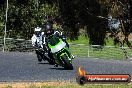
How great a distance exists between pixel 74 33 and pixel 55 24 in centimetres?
279

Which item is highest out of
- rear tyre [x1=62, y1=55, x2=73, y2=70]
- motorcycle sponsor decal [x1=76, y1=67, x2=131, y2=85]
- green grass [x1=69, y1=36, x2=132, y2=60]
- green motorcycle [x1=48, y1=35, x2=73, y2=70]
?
motorcycle sponsor decal [x1=76, y1=67, x2=131, y2=85]

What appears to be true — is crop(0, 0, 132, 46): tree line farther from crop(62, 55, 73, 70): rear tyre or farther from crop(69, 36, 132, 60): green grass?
crop(62, 55, 73, 70): rear tyre

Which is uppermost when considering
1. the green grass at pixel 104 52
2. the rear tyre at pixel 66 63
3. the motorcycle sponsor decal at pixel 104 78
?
the motorcycle sponsor decal at pixel 104 78

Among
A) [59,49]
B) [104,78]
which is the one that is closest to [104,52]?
[59,49]

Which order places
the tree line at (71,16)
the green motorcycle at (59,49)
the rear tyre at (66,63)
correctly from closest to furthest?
the green motorcycle at (59,49)
the rear tyre at (66,63)
the tree line at (71,16)

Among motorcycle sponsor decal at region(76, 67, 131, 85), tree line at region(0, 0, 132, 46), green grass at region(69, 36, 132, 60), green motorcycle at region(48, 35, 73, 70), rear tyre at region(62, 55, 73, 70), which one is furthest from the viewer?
tree line at region(0, 0, 132, 46)

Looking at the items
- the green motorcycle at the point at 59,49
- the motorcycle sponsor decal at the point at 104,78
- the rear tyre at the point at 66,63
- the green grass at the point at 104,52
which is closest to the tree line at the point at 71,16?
the green grass at the point at 104,52

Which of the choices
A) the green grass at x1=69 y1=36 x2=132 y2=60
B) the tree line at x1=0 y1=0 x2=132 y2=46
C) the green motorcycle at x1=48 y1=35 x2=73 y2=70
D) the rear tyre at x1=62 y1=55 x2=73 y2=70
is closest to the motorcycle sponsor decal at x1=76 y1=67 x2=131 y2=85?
the green motorcycle at x1=48 y1=35 x2=73 y2=70

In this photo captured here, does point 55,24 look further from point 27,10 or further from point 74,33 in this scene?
point 27,10

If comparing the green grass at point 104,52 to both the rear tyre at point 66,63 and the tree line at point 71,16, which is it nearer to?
the tree line at point 71,16

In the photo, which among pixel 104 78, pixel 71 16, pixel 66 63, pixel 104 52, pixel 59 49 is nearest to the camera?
pixel 104 78

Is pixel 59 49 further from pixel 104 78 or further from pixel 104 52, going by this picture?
pixel 104 52

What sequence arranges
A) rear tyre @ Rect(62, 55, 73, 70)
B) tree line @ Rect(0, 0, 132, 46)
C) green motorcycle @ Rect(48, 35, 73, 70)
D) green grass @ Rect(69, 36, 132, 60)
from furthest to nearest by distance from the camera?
1. tree line @ Rect(0, 0, 132, 46)
2. green grass @ Rect(69, 36, 132, 60)
3. rear tyre @ Rect(62, 55, 73, 70)
4. green motorcycle @ Rect(48, 35, 73, 70)

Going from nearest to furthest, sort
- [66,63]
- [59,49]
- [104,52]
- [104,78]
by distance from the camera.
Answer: [104,78] < [59,49] < [66,63] < [104,52]
